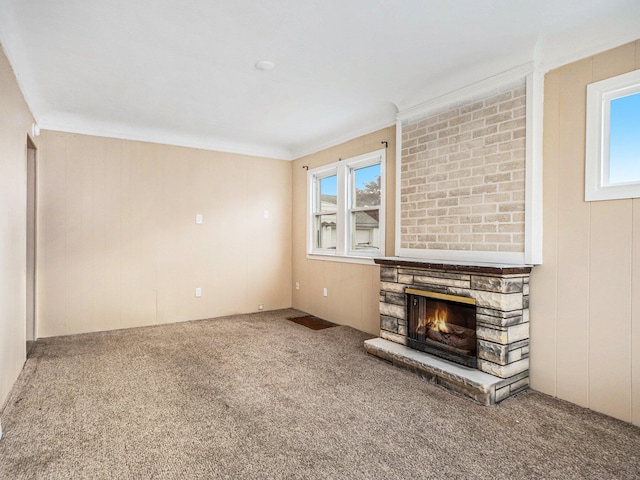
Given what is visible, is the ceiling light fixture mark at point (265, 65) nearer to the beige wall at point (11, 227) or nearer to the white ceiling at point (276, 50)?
the white ceiling at point (276, 50)

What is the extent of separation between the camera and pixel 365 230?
4676mm

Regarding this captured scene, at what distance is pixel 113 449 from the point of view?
2035 mm

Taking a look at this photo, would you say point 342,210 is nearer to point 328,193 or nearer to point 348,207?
point 348,207

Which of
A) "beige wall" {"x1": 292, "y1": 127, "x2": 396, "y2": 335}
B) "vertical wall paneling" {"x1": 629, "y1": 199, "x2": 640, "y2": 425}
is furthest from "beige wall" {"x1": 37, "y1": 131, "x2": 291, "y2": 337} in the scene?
"vertical wall paneling" {"x1": 629, "y1": 199, "x2": 640, "y2": 425}

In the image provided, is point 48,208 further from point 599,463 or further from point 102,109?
point 599,463

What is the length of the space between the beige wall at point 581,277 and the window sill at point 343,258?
1967 mm

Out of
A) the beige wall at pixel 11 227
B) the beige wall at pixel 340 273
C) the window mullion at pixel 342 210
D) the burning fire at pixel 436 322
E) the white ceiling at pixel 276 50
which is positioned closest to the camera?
the white ceiling at pixel 276 50

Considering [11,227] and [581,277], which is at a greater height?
[11,227]

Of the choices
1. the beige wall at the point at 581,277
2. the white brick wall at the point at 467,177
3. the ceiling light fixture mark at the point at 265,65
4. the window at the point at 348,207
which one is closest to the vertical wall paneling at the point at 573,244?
the beige wall at the point at 581,277

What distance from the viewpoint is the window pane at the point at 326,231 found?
17.2ft

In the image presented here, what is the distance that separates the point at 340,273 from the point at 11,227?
3.41m

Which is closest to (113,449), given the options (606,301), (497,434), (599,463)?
(497,434)

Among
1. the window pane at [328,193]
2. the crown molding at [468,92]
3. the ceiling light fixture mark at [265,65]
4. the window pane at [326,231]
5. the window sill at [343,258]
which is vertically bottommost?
the window sill at [343,258]

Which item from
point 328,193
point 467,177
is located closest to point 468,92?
point 467,177
